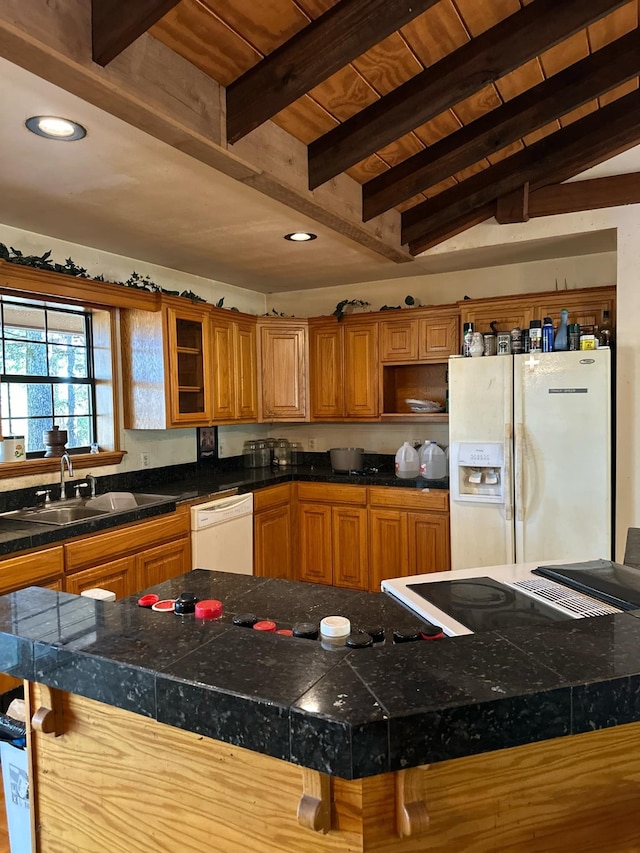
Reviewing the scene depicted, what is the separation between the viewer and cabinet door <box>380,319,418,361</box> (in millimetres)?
4254

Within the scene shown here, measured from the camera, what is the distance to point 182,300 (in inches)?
148

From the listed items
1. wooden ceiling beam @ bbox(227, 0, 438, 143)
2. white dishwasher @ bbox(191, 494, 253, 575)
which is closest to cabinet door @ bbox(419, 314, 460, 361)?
white dishwasher @ bbox(191, 494, 253, 575)

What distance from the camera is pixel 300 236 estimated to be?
3369 mm

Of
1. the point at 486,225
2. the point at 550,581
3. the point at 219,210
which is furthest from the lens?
the point at 486,225

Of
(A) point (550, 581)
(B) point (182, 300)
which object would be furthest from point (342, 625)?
(B) point (182, 300)

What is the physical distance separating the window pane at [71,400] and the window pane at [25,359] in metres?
0.17

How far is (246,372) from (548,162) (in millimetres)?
2510

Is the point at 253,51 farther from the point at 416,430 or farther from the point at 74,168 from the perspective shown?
the point at 416,430

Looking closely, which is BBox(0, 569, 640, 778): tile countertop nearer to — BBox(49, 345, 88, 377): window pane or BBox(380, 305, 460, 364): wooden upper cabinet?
BBox(49, 345, 88, 377): window pane

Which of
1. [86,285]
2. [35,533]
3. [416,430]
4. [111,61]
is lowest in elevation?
[35,533]

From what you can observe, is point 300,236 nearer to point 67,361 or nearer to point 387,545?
point 67,361

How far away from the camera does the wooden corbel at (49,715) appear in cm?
113

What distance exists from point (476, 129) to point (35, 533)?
8.66 ft

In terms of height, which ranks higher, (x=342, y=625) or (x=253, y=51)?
(x=253, y=51)
